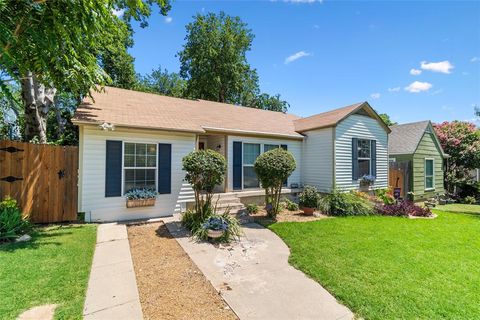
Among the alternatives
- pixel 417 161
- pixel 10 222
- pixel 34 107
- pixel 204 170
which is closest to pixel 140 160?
pixel 204 170

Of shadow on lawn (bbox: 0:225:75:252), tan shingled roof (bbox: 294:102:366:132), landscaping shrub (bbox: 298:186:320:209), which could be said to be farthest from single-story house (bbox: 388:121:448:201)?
shadow on lawn (bbox: 0:225:75:252)

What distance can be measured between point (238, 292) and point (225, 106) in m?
11.0

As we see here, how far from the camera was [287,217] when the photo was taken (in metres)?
8.29

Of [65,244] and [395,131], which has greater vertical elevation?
[395,131]

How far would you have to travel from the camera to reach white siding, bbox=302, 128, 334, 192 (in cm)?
1050

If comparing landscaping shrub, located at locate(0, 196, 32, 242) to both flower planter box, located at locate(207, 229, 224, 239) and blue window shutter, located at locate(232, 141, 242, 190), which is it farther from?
blue window shutter, located at locate(232, 141, 242, 190)

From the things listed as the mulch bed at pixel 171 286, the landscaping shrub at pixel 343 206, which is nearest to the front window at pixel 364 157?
the landscaping shrub at pixel 343 206

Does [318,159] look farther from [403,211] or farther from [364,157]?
[403,211]

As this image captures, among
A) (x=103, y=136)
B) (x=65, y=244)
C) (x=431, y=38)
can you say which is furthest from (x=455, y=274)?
(x=431, y=38)

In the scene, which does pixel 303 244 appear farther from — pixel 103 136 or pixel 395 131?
pixel 395 131

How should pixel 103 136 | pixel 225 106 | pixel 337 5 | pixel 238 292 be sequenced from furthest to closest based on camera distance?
pixel 225 106, pixel 337 5, pixel 103 136, pixel 238 292

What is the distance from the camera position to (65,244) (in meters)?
5.06

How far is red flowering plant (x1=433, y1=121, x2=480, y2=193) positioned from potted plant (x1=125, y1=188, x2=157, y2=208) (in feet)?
63.6

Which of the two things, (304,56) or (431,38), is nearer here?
(431,38)
